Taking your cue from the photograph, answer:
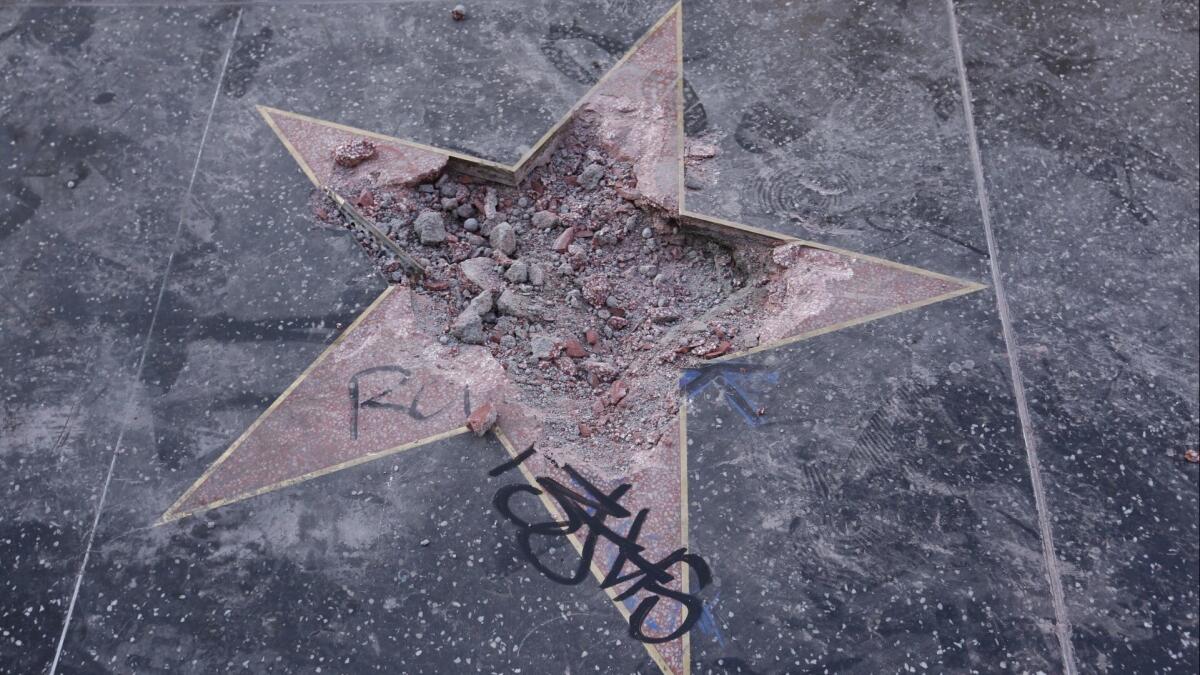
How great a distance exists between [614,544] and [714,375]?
2.63 ft

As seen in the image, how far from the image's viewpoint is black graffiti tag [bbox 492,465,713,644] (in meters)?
3.05

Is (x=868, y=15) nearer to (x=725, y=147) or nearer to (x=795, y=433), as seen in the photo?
(x=725, y=147)

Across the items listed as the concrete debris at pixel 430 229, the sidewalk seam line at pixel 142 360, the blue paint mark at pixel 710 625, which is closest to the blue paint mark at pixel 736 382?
the blue paint mark at pixel 710 625

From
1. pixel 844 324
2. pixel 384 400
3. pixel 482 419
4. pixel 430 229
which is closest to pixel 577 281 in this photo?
pixel 430 229

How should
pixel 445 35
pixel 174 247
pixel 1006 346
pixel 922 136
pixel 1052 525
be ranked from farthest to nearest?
pixel 445 35 → pixel 922 136 → pixel 174 247 → pixel 1006 346 → pixel 1052 525

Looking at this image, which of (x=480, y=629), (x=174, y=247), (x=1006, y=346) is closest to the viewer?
(x=480, y=629)

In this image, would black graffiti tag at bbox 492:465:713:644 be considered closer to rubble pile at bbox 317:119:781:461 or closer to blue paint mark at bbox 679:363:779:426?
rubble pile at bbox 317:119:781:461

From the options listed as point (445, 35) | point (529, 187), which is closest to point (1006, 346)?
point (529, 187)

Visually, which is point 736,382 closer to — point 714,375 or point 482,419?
point 714,375

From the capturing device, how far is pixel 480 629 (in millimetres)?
3023

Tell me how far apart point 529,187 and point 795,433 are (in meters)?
1.66

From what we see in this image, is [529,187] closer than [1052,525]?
No

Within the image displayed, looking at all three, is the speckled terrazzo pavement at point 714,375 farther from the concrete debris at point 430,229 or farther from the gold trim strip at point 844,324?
the concrete debris at point 430,229

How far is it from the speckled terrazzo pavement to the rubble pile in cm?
18
